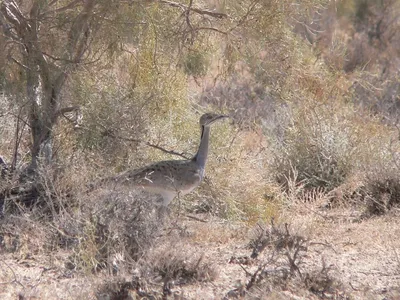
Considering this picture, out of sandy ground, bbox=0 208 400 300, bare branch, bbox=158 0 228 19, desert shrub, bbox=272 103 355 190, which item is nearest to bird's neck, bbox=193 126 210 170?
sandy ground, bbox=0 208 400 300

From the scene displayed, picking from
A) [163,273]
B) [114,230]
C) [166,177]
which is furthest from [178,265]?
[166,177]

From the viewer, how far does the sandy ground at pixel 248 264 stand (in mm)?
5438

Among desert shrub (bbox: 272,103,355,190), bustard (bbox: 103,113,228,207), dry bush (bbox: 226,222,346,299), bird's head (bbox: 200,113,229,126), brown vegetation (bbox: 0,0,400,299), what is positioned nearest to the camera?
dry bush (bbox: 226,222,346,299)

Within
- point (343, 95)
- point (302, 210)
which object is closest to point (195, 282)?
point (302, 210)

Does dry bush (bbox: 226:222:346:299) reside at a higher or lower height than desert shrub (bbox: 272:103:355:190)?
lower

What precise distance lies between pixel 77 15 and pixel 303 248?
264 centimetres

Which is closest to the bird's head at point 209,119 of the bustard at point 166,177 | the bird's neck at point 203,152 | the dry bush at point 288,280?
the bird's neck at point 203,152

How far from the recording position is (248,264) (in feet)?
20.0

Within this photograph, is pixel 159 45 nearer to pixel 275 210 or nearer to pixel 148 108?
pixel 148 108

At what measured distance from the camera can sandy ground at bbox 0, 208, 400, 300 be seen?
5438 millimetres

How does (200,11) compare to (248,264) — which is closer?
(248,264)

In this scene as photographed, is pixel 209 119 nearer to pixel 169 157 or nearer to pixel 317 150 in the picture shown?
pixel 169 157

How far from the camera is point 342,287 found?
557 centimetres

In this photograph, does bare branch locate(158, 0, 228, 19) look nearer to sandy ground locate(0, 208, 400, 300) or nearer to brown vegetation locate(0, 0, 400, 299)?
brown vegetation locate(0, 0, 400, 299)
